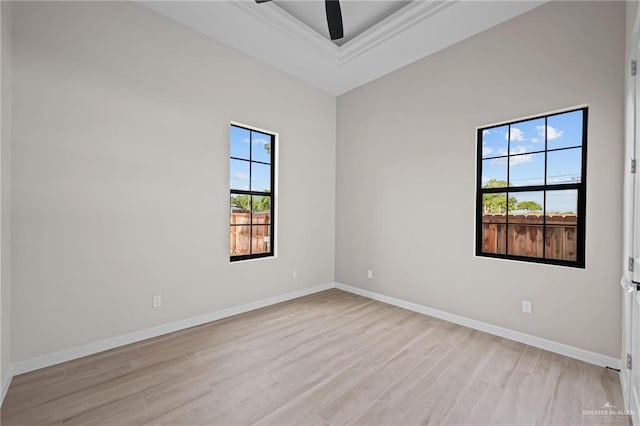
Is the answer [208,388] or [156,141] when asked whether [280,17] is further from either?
[208,388]

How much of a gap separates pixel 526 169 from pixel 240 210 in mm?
3295

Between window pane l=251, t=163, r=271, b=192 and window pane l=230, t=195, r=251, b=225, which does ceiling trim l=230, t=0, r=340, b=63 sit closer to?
window pane l=251, t=163, r=271, b=192

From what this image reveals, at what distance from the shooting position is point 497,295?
10.1ft

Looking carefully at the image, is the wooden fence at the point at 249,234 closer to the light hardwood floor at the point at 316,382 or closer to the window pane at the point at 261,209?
the window pane at the point at 261,209

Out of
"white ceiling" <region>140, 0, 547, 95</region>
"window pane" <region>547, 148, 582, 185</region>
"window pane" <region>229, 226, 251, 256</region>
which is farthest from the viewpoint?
"window pane" <region>229, 226, 251, 256</region>

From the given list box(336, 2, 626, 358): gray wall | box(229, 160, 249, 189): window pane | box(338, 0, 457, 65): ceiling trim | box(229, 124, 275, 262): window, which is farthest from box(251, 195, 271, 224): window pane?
box(338, 0, 457, 65): ceiling trim

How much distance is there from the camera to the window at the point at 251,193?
3721 mm

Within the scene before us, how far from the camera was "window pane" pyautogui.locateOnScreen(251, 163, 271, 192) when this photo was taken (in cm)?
392

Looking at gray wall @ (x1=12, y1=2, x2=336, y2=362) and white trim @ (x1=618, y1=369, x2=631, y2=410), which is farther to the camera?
gray wall @ (x1=12, y1=2, x2=336, y2=362)

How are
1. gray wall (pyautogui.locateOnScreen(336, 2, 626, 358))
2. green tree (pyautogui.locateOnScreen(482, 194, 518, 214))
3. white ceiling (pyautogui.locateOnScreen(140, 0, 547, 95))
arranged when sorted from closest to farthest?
gray wall (pyautogui.locateOnScreen(336, 2, 626, 358))
white ceiling (pyautogui.locateOnScreen(140, 0, 547, 95))
green tree (pyautogui.locateOnScreen(482, 194, 518, 214))

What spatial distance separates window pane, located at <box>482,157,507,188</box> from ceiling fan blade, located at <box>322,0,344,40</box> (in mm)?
2092

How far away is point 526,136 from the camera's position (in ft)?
9.80

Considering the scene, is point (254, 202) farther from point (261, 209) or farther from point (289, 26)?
point (289, 26)

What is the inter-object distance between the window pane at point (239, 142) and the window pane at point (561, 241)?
3512 mm
